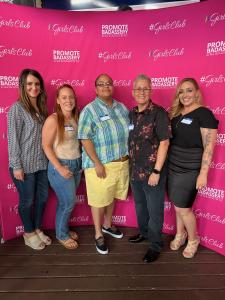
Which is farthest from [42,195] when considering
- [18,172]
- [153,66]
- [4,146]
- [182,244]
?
[153,66]

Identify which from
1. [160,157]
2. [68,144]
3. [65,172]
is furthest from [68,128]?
[160,157]

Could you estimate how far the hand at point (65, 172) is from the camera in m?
2.29

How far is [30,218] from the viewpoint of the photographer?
2.55m

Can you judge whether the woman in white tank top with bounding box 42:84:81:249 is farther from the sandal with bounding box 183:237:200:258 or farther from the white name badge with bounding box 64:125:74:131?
the sandal with bounding box 183:237:200:258

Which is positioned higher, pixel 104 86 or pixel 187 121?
pixel 104 86

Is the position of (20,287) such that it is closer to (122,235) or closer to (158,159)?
(122,235)

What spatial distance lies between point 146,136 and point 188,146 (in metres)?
0.35

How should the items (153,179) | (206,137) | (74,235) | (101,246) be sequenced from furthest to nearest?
(74,235) → (101,246) → (153,179) → (206,137)

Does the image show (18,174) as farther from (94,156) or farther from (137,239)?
(137,239)

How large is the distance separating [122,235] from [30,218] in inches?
37.7

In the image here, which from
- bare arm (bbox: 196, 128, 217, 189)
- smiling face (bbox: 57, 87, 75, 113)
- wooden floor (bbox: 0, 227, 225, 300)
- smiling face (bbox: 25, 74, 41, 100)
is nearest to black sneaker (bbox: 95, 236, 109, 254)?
wooden floor (bbox: 0, 227, 225, 300)

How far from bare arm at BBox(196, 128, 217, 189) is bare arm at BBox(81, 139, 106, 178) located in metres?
0.79

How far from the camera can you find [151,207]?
229 cm

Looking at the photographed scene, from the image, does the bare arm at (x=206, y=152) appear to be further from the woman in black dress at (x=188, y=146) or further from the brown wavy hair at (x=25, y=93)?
the brown wavy hair at (x=25, y=93)
